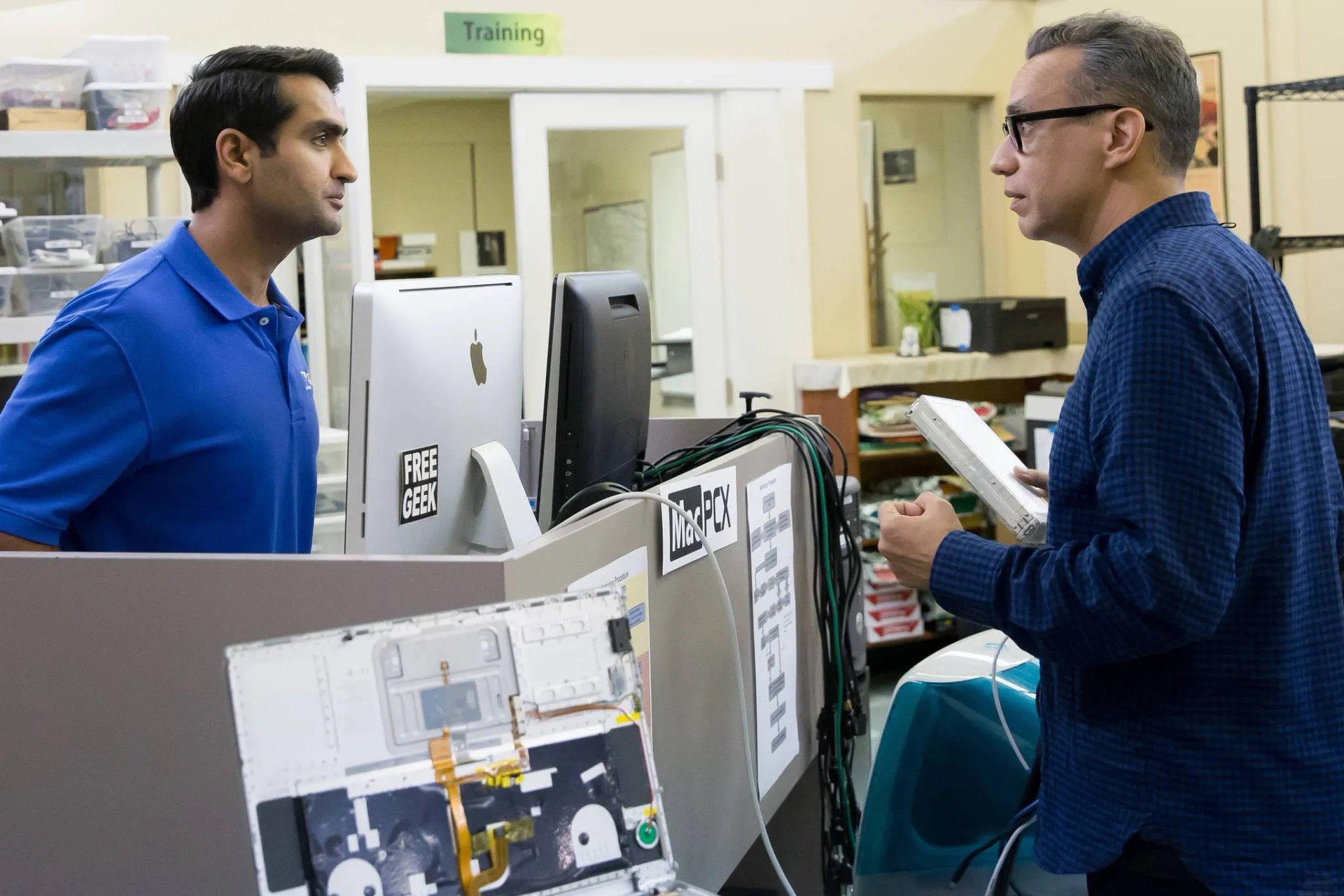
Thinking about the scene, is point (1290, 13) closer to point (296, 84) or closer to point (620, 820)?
point (296, 84)

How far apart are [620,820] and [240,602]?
42 cm

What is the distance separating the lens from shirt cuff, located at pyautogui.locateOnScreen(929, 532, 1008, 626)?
127 centimetres

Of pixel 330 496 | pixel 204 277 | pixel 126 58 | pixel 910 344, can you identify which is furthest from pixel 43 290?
pixel 910 344

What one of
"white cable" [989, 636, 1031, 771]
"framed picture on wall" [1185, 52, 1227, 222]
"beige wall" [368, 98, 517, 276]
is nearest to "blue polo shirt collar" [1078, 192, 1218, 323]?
"white cable" [989, 636, 1031, 771]

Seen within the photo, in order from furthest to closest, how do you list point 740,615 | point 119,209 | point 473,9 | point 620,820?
point 473,9 < point 119,209 < point 740,615 < point 620,820

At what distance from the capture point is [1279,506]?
120 cm

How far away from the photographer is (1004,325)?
5.00 metres

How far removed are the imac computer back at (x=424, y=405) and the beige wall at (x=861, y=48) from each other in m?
2.94

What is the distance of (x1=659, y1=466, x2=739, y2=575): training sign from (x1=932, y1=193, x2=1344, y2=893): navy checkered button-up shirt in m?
0.35

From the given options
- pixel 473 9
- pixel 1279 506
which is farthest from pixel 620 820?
pixel 473 9

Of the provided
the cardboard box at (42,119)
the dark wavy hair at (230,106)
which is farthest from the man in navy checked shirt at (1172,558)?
the cardboard box at (42,119)

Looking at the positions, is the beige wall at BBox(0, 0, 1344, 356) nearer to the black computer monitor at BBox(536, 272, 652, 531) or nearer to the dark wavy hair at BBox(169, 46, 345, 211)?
the dark wavy hair at BBox(169, 46, 345, 211)

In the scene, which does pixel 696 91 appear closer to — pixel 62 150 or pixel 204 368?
pixel 62 150

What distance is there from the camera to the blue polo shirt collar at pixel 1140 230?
1.29 metres
